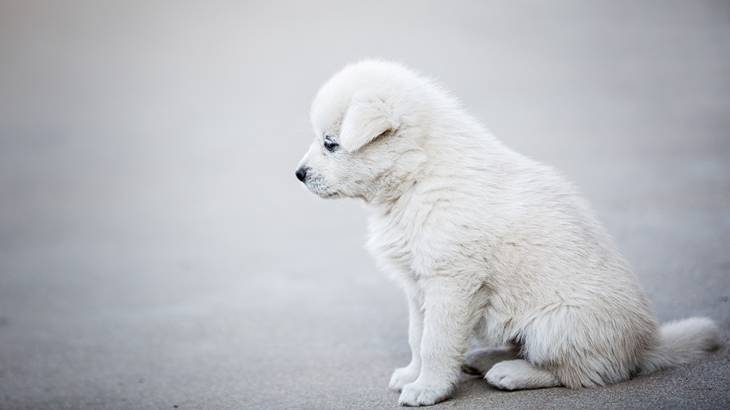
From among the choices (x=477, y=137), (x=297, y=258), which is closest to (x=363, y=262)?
(x=297, y=258)

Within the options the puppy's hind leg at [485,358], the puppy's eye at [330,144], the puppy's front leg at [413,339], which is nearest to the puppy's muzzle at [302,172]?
the puppy's eye at [330,144]

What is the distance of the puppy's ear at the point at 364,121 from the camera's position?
359cm

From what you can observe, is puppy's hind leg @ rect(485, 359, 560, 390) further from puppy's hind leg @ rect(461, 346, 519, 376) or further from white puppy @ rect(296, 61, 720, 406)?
puppy's hind leg @ rect(461, 346, 519, 376)

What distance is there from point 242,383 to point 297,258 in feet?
8.46

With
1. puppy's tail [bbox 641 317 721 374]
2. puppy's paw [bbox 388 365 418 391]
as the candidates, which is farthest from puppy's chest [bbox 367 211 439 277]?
puppy's tail [bbox 641 317 721 374]

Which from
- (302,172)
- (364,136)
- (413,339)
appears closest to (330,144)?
(302,172)

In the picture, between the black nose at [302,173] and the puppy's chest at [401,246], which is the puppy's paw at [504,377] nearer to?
the puppy's chest at [401,246]

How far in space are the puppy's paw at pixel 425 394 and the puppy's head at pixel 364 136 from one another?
914mm

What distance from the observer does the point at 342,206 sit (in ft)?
26.9

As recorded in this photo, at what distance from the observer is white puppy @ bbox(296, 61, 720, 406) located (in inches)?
135

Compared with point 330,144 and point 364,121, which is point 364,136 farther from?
point 330,144

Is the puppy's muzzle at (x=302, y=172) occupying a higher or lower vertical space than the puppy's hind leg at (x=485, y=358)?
higher

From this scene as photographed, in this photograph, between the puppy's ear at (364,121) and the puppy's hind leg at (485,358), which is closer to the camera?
the puppy's ear at (364,121)

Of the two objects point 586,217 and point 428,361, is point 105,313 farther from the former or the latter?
point 586,217
